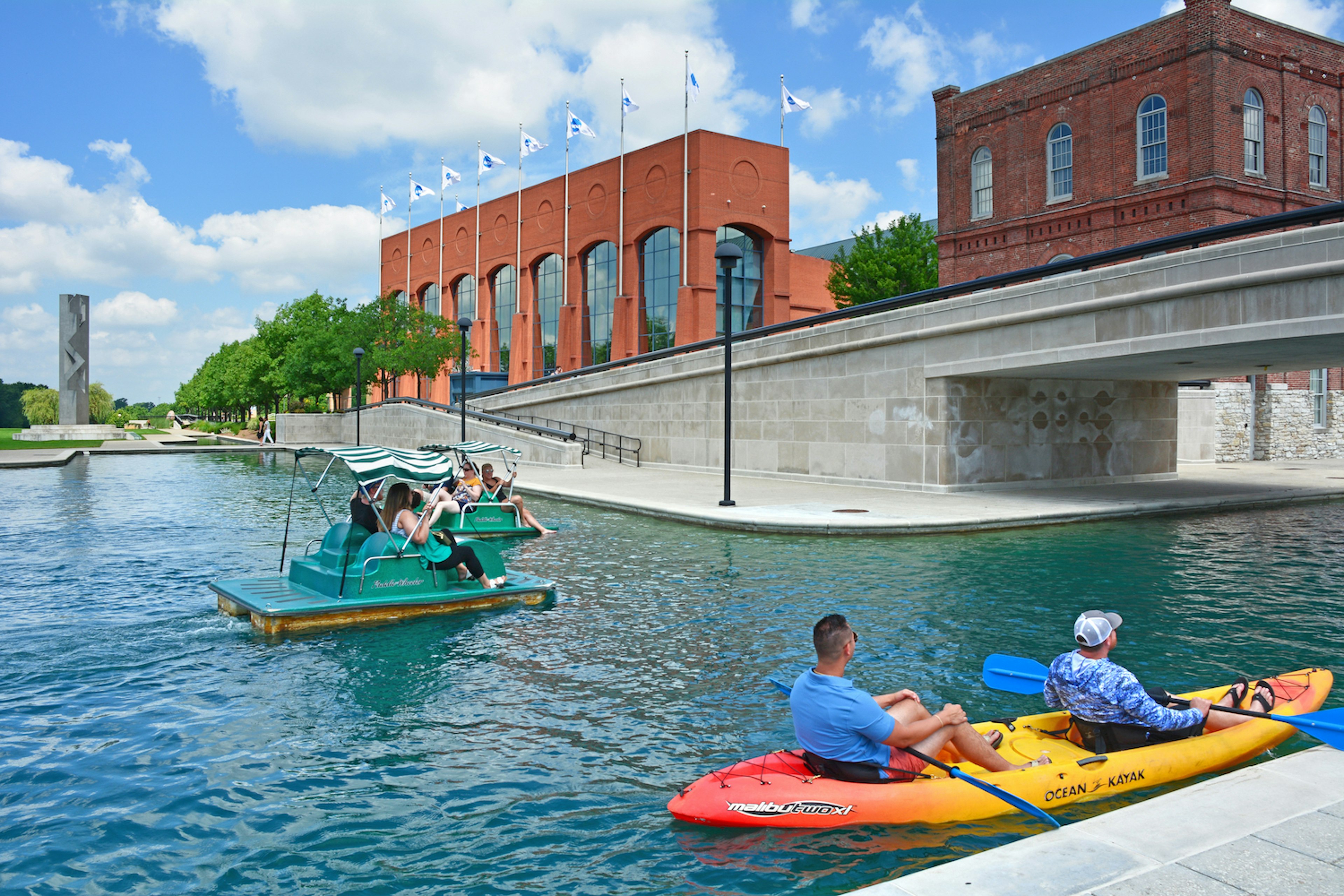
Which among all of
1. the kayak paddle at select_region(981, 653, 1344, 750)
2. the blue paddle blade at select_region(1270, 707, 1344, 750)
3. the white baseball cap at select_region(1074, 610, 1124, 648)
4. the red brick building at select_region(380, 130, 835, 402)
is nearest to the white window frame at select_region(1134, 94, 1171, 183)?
the red brick building at select_region(380, 130, 835, 402)

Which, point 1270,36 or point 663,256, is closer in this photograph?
point 1270,36

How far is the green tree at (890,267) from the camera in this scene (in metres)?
43.8

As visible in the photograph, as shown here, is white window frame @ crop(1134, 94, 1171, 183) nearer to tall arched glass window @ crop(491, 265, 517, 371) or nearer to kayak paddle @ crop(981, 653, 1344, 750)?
kayak paddle @ crop(981, 653, 1344, 750)

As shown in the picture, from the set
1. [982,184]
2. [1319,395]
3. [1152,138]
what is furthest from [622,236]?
[1319,395]

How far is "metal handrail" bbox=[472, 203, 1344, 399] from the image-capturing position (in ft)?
51.9

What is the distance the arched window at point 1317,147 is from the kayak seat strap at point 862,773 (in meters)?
39.6

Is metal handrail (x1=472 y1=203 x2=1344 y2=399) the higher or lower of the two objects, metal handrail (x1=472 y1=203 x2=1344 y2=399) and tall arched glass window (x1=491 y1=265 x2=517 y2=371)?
the lower

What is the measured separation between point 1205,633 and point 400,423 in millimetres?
44302

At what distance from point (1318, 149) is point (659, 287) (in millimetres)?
29315

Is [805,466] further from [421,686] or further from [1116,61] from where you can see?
[1116,61]

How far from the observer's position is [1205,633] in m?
9.04

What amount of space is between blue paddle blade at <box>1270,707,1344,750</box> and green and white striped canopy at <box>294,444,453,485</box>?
9.14 m

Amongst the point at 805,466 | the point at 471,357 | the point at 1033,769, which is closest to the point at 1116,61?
the point at 805,466

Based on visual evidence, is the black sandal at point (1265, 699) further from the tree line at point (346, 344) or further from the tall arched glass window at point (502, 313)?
the tall arched glass window at point (502, 313)
